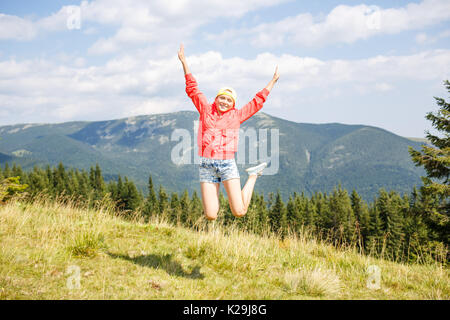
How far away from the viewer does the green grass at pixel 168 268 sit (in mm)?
4363

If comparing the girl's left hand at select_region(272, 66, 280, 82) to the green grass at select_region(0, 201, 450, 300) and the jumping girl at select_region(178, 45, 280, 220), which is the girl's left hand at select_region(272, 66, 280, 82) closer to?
the jumping girl at select_region(178, 45, 280, 220)

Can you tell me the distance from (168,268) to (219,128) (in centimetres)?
262

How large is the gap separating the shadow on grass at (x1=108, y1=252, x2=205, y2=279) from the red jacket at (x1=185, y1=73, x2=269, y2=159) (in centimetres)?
205

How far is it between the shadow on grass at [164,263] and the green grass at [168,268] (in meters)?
0.02

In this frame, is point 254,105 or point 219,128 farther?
point 254,105

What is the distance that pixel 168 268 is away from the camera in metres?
5.29
